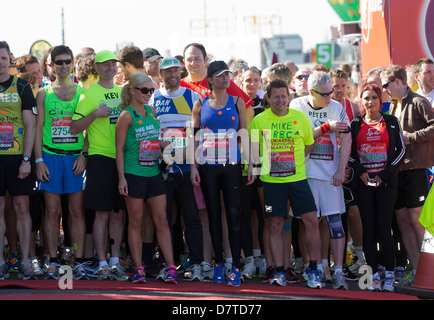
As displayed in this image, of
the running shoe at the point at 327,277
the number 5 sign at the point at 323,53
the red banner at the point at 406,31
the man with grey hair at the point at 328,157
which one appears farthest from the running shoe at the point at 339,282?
the number 5 sign at the point at 323,53

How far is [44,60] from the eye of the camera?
8.60m

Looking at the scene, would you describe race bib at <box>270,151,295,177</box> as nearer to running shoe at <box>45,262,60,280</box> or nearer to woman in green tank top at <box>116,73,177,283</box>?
woman in green tank top at <box>116,73,177,283</box>

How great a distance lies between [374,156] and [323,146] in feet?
1.75

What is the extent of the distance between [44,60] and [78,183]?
1.90m

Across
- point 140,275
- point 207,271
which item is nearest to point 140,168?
point 140,275

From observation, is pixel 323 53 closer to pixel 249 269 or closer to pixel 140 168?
pixel 249 269

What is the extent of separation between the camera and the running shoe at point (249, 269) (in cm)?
779

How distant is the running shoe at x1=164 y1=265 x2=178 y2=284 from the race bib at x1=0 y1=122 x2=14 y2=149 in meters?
2.05

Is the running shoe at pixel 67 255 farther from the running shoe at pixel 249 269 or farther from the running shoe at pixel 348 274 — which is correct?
the running shoe at pixel 348 274

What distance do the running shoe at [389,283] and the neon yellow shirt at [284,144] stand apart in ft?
4.19

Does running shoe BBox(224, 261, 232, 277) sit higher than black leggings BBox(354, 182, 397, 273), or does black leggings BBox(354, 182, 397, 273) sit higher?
black leggings BBox(354, 182, 397, 273)

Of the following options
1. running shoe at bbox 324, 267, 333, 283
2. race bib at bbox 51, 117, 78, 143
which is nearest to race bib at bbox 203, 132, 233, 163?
race bib at bbox 51, 117, 78, 143

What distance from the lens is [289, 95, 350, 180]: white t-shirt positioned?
7.54 meters

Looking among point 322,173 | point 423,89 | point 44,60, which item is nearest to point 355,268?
point 322,173
